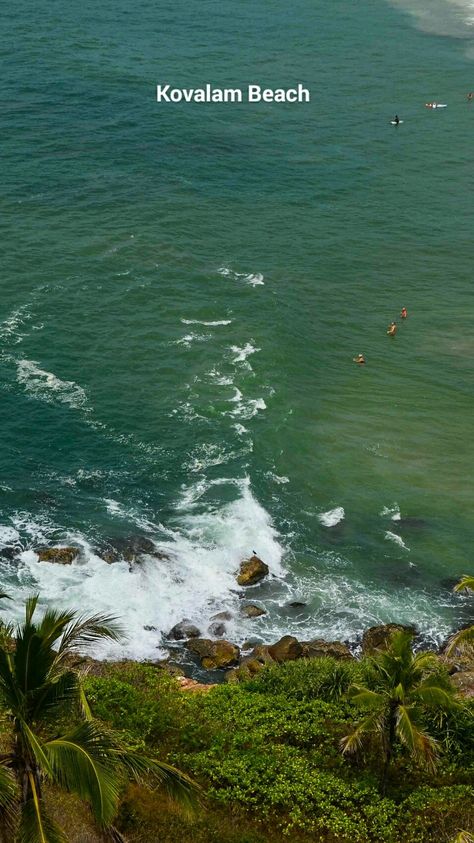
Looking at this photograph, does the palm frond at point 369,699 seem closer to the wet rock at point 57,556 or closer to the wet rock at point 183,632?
the wet rock at point 183,632

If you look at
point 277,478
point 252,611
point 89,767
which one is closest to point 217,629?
point 252,611

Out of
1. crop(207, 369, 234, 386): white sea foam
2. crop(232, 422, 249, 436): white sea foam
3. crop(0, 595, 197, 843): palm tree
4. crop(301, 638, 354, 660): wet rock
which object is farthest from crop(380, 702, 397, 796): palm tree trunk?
crop(207, 369, 234, 386): white sea foam

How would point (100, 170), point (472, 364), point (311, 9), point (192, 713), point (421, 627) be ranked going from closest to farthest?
point (192, 713) < point (421, 627) < point (472, 364) < point (100, 170) < point (311, 9)

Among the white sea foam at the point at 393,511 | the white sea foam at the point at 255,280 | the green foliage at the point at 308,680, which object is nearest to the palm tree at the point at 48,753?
the green foliage at the point at 308,680

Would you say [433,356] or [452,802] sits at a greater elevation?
[452,802]

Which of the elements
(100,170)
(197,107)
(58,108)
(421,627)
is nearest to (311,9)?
(197,107)

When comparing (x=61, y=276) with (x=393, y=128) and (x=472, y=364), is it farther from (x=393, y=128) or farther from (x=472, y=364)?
(x=393, y=128)

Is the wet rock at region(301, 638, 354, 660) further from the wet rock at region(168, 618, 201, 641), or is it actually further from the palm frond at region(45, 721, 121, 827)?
the palm frond at region(45, 721, 121, 827)
